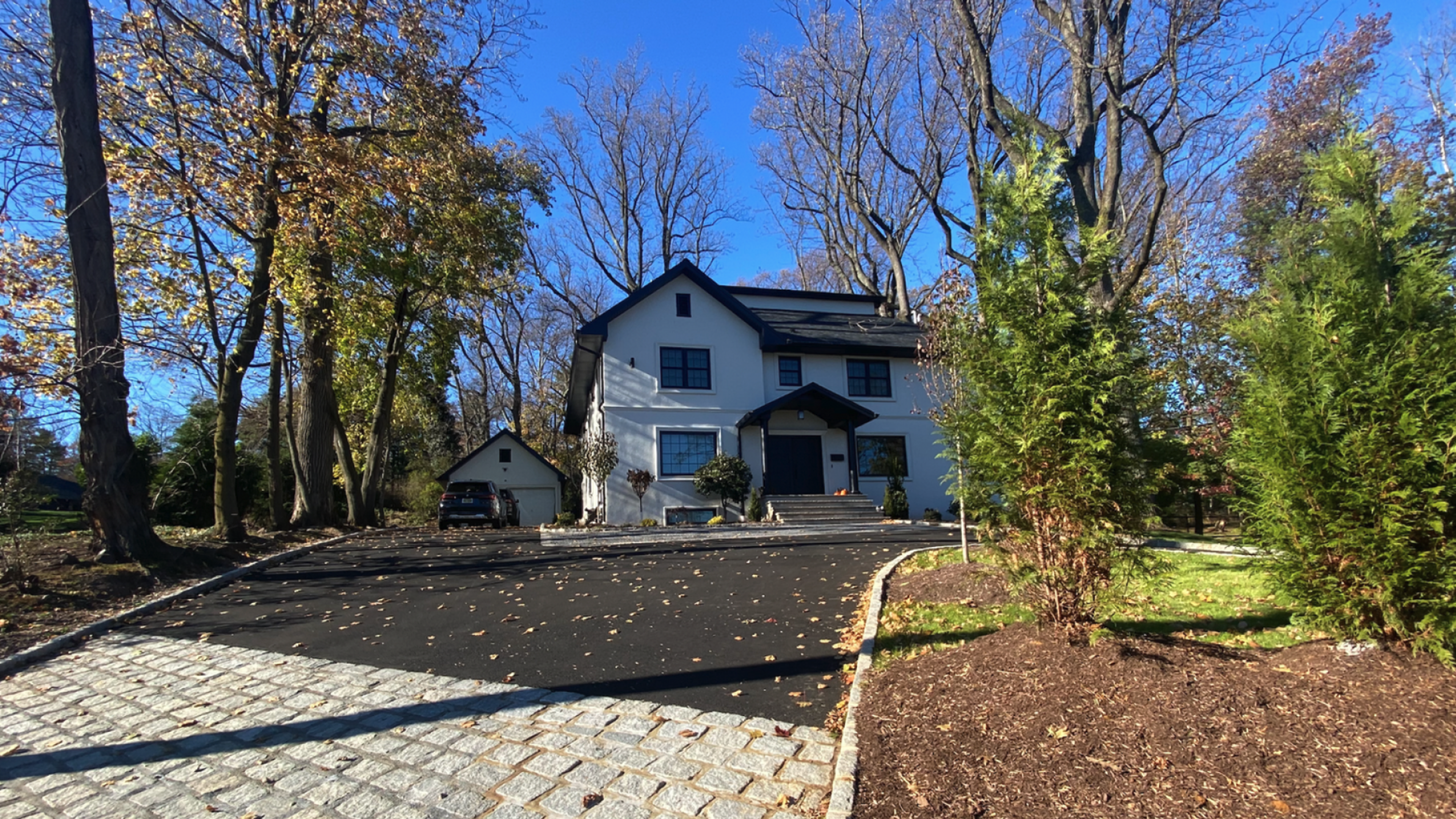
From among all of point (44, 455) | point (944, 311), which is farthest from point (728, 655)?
point (44, 455)

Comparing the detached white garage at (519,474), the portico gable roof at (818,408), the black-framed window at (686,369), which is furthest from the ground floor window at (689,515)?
the detached white garage at (519,474)

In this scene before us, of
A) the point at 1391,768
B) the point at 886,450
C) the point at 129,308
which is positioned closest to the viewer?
the point at 1391,768

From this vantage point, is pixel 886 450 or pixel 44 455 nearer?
pixel 44 455

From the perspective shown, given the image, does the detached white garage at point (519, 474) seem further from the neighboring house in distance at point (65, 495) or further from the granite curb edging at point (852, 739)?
the granite curb edging at point (852, 739)

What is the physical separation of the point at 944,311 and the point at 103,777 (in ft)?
28.0

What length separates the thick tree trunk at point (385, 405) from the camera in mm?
21469

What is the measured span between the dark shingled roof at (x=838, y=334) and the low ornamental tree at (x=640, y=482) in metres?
5.78

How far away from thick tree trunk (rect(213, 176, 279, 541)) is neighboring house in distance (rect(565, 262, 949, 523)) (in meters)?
8.75

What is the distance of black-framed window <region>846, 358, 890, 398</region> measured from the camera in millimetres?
23438

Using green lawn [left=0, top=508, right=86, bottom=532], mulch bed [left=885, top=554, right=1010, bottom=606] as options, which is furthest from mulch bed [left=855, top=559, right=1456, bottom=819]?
green lawn [left=0, top=508, right=86, bottom=532]

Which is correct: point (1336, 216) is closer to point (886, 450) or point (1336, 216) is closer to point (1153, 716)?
point (1153, 716)

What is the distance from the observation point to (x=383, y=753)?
4.00 m

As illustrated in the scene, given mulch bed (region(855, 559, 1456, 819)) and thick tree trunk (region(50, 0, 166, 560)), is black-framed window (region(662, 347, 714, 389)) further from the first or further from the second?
mulch bed (region(855, 559, 1456, 819))

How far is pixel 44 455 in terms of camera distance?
29.8 ft
